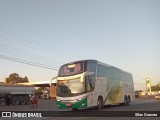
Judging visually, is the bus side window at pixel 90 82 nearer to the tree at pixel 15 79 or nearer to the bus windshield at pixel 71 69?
the bus windshield at pixel 71 69

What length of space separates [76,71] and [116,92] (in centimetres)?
744

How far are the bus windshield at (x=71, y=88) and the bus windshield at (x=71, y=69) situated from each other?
59 cm

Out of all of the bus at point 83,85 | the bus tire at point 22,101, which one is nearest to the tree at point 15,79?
the bus tire at point 22,101

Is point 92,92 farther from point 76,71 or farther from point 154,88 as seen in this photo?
point 154,88

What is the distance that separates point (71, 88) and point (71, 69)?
138cm

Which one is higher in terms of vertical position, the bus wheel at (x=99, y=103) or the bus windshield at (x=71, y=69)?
the bus windshield at (x=71, y=69)

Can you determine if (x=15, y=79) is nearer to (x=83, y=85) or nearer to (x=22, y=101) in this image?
(x=22, y=101)

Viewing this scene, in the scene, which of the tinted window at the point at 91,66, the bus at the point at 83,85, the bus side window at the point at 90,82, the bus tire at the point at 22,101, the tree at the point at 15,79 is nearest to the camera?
the bus at the point at 83,85

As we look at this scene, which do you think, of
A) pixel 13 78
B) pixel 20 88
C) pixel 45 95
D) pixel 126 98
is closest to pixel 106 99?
pixel 126 98

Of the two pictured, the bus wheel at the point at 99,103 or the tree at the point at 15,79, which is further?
the tree at the point at 15,79

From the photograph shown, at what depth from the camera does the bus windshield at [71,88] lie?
20.8 m

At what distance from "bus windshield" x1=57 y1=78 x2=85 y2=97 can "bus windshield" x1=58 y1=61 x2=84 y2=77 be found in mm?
586

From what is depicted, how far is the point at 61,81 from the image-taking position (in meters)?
21.6

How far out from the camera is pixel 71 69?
21516 mm
